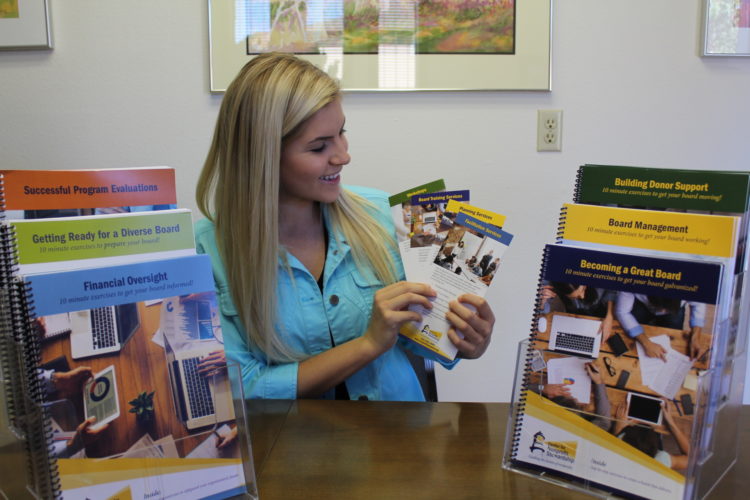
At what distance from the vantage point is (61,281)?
0.68 m

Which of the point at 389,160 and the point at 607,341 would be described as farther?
the point at 389,160

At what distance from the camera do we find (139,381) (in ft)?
2.38

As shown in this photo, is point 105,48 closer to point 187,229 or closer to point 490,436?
point 187,229

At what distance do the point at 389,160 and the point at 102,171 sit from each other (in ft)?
4.41

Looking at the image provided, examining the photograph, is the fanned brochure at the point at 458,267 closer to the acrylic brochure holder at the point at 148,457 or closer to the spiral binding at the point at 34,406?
the acrylic brochure holder at the point at 148,457

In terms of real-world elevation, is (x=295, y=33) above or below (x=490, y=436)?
above

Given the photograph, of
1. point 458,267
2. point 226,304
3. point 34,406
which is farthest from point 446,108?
point 34,406

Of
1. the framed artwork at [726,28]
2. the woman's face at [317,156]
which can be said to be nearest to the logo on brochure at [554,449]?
the woman's face at [317,156]

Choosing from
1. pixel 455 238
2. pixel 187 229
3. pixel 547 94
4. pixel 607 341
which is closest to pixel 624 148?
pixel 547 94

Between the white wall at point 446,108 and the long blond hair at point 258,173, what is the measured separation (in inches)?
26.7

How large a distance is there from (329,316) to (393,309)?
0.32 metres

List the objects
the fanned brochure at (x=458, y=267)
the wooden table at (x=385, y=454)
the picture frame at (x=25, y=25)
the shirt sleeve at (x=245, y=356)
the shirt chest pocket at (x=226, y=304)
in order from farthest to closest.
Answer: the picture frame at (x=25, y=25)
the shirt chest pocket at (x=226, y=304)
the shirt sleeve at (x=245, y=356)
the fanned brochure at (x=458, y=267)
the wooden table at (x=385, y=454)

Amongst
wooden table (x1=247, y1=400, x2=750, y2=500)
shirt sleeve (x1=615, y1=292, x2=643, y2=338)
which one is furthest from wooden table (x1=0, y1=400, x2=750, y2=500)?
shirt sleeve (x1=615, y1=292, x2=643, y2=338)

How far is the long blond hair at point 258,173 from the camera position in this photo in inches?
52.6
